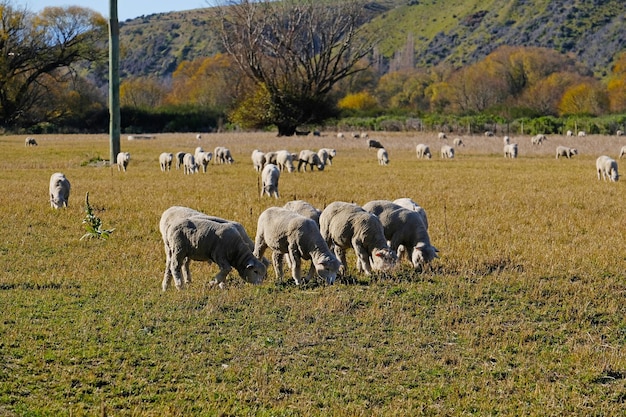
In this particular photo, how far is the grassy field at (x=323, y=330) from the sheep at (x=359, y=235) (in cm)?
32

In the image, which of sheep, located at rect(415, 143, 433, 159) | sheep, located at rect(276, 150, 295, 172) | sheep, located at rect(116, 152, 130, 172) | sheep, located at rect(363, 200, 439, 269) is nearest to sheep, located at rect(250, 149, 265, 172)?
sheep, located at rect(276, 150, 295, 172)

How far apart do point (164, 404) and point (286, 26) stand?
56028 millimetres

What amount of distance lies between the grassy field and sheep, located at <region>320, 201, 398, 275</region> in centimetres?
32

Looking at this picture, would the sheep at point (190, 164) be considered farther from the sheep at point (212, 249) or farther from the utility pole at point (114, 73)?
the sheep at point (212, 249)

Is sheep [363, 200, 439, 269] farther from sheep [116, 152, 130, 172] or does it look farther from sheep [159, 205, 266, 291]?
sheep [116, 152, 130, 172]

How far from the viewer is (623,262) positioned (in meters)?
11.5

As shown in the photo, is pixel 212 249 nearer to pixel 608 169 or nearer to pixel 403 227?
Answer: pixel 403 227

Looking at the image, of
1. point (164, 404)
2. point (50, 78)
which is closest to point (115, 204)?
point (164, 404)

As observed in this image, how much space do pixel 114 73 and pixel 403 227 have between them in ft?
70.9

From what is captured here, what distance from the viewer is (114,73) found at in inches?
1192

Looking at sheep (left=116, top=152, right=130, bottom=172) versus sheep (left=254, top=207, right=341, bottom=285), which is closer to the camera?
sheep (left=254, top=207, right=341, bottom=285)

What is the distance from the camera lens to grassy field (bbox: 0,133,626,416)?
643 cm

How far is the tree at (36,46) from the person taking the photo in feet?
217

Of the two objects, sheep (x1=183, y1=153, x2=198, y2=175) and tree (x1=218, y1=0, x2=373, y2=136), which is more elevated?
tree (x1=218, y1=0, x2=373, y2=136)
